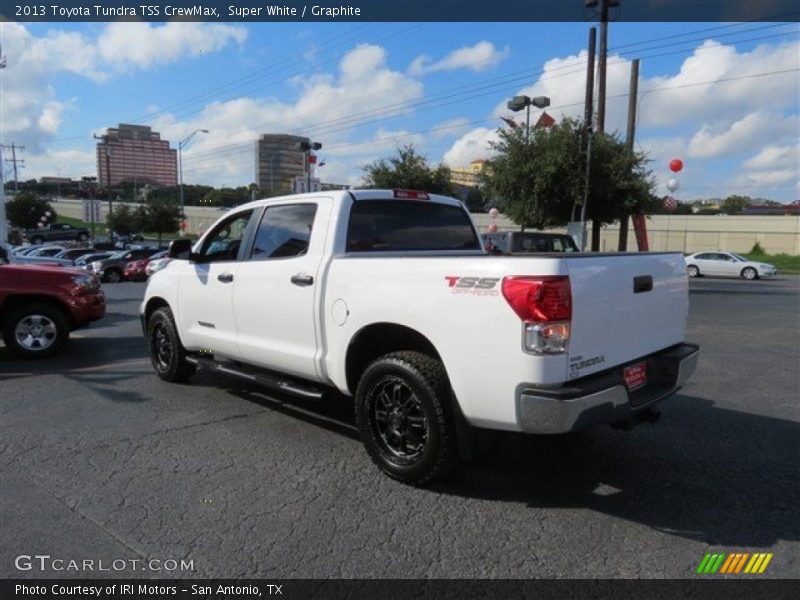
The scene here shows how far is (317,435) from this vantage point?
4.88m

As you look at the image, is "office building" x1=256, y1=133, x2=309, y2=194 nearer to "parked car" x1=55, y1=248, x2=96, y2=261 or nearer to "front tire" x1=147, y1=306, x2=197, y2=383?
"parked car" x1=55, y1=248, x2=96, y2=261

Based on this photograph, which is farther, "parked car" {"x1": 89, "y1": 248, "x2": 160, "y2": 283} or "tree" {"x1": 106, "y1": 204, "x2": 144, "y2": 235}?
"tree" {"x1": 106, "y1": 204, "x2": 144, "y2": 235}

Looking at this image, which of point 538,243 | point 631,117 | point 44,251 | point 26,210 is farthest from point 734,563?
point 26,210

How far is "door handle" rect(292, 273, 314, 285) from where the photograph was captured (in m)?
4.45

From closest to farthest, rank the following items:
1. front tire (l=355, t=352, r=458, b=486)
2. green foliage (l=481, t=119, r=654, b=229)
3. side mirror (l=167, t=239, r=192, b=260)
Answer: front tire (l=355, t=352, r=458, b=486)
side mirror (l=167, t=239, r=192, b=260)
green foliage (l=481, t=119, r=654, b=229)

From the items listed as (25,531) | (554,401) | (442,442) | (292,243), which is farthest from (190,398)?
(554,401)

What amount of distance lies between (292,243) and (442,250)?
4.15 feet

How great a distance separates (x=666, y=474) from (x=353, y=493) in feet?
6.99

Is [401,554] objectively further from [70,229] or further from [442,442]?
[70,229]

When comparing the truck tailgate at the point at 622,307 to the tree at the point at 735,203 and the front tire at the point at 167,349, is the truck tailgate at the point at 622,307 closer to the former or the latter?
the front tire at the point at 167,349

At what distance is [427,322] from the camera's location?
12.0 ft

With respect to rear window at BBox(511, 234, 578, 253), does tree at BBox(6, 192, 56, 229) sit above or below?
above

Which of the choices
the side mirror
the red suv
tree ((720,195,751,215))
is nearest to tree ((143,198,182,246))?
the red suv

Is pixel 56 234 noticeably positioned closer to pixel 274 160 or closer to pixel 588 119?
pixel 274 160
